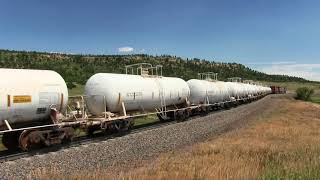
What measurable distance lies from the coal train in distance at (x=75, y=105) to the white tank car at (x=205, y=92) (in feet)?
4.09

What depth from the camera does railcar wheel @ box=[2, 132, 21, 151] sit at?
59.0 ft

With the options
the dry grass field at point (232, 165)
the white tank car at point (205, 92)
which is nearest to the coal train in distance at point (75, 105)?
the white tank car at point (205, 92)

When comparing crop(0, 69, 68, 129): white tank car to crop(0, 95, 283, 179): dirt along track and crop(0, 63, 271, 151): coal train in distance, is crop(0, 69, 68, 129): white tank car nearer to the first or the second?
crop(0, 63, 271, 151): coal train in distance

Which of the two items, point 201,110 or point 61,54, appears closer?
point 201,110

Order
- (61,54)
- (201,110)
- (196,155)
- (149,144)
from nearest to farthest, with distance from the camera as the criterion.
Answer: (196,155) → (149,144) → (201,110) → (61,54)

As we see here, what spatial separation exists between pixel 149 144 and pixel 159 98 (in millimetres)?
9924

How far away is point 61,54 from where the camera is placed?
137250 millimetres

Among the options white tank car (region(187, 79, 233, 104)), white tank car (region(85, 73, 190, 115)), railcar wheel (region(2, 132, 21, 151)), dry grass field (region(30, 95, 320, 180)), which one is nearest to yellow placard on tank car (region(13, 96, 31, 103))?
railcar wheel (region(2, 132, 21, 151))

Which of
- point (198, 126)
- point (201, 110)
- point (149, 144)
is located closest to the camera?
point (149, 144)

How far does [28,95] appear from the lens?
17.2 meters

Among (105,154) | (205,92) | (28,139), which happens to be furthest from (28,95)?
(205,92)

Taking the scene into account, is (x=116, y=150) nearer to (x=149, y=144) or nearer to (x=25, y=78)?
(x=149, y=144)

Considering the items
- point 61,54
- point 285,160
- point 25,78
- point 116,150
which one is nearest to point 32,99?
point 25,78

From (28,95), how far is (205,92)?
→ 83.1ft
